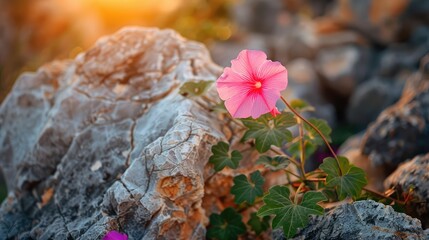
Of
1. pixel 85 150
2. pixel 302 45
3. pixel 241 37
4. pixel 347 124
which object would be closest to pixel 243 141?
pixel 85 150

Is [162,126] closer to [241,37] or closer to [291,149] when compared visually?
[291,149]

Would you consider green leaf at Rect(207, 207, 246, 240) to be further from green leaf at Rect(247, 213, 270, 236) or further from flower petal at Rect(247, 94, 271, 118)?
flower petal at Rect(247, 94, 271, 118)

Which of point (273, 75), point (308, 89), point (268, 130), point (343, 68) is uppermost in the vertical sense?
point (273, 75)

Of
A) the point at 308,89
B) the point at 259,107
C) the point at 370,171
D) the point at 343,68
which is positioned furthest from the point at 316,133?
the point at 343,68

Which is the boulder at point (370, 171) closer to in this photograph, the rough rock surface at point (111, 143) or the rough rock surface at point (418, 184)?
the rough rock surface at point (418, 184)

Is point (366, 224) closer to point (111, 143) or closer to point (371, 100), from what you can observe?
point (111, 143)

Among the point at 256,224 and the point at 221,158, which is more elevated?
the point at 221,158
